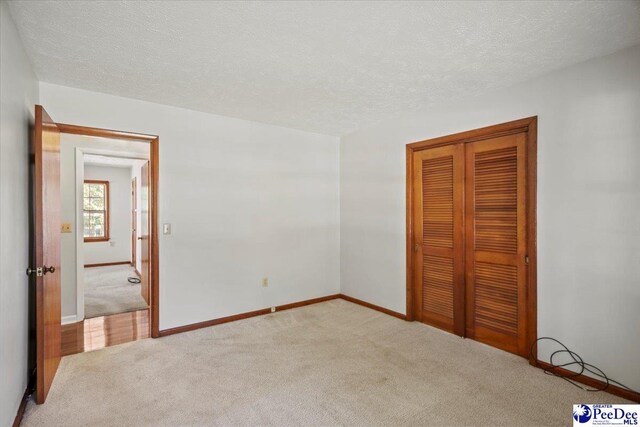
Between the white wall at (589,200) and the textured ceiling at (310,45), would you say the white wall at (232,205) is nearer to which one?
the textured ceiling at (310,45)

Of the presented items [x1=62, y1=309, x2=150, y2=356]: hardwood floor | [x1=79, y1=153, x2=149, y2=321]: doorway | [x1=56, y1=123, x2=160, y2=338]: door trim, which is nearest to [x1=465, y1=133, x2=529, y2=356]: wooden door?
[x1=56, y1=123, x2=160, y2=338]: door trim

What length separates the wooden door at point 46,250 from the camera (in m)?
2.14

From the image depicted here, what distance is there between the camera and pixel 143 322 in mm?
3811

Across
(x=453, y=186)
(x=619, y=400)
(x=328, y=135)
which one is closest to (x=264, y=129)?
(x=328, y=135)

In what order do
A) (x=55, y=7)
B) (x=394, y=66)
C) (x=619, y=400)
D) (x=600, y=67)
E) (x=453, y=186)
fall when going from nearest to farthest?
1. (x=55, y=7)
2. (x=619, y=400)
3. (x=600, y=67)
4. (x=394, y=66)
5. (x=453, y=186)

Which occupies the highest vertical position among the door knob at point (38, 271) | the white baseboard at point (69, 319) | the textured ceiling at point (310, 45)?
the textured ceiling at point (310, 45)

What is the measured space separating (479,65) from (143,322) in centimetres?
431

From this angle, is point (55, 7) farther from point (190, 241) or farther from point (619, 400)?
point (619, 400)

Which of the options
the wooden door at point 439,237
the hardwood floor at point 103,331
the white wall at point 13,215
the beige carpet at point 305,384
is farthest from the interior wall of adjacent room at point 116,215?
the wooden door at point 439,237

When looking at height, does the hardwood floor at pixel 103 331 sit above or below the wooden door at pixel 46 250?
below

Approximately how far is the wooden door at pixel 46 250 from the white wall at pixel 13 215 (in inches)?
3.5

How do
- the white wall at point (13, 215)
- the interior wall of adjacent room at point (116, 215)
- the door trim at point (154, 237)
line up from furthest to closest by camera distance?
Answer: 1. the interior wall of adjacent room at point (116, 215)
2. the door trim at point (154, 237)
3. the white wall at point (13, 215)

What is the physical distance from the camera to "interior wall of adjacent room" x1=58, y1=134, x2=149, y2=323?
384 centimetres

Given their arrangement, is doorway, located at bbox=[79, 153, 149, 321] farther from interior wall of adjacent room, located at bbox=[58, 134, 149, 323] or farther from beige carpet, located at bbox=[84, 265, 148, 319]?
interior wall of adjacent room, located at bbox=[58, 134, 149, 323]
